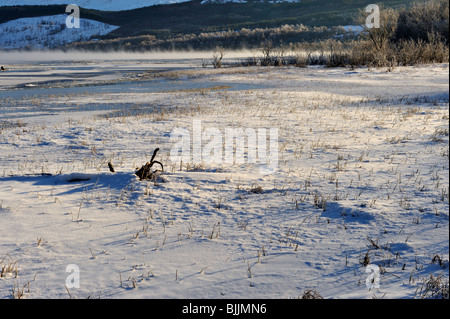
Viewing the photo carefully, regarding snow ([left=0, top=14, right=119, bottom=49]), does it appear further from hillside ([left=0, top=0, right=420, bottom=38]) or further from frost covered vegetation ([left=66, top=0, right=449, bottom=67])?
frost covered vegetation ([left=66, top=0, right=449, bottom=67])

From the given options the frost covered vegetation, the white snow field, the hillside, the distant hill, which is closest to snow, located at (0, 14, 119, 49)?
the distant hill

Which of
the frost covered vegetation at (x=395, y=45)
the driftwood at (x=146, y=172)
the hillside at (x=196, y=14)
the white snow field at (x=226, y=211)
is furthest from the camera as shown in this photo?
the hillside at (x=196, y=14)

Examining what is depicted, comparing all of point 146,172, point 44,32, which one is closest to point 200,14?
point 44,32

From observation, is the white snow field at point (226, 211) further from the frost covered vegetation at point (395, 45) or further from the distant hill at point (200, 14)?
the distant hill at point (200, 14)

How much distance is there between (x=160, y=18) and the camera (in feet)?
404

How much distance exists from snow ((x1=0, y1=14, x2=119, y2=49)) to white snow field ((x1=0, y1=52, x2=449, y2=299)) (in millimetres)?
93609

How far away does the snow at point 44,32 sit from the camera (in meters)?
99.5

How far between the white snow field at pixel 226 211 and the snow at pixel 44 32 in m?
93.6

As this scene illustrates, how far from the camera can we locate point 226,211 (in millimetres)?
5547

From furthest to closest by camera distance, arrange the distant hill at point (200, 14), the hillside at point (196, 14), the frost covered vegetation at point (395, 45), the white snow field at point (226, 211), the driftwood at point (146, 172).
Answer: the hillside at point (196, 14) < the distant hill at point (200, 14) < the frost covered vegetation at point (395, 45) < the driftwood at point (146, 172) < the white snow field at point (226, 211)

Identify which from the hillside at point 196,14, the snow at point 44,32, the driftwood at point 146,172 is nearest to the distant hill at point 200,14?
the hillside at point 196,14

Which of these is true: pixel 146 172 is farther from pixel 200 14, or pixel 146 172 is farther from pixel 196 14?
pixel 196 14

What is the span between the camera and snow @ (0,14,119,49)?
326 feet
